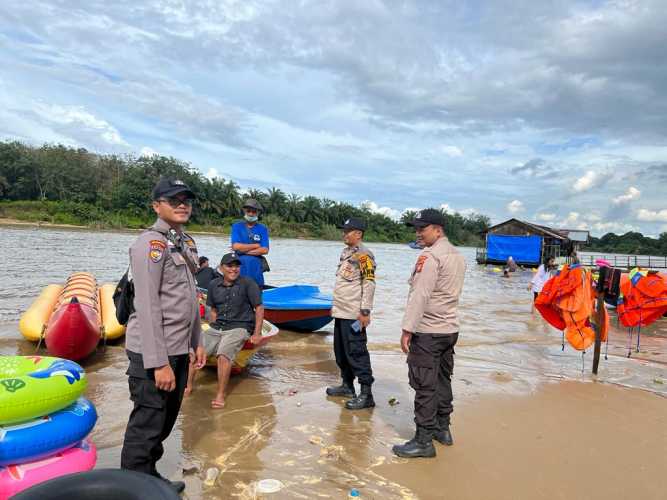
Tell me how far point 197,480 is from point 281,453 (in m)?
0.74

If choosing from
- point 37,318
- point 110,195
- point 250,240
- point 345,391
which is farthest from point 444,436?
point 110,195

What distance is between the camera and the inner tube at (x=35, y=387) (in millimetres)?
2809

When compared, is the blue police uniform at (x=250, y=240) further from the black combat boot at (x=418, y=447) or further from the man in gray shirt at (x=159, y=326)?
the man in gray shirt at (x=159, y=326)

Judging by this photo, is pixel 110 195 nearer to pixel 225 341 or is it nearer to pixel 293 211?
pixel 293 211

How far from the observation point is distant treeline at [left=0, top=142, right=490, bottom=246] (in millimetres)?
55319

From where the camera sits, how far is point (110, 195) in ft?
200

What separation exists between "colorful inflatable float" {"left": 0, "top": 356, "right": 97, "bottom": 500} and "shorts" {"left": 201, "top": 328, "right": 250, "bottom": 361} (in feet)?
7.59

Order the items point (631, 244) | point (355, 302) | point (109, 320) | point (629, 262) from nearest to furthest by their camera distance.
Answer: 1. point (355, 302)
2. point (109, 320)
3. point (629, 262)
4. point (631, 244)

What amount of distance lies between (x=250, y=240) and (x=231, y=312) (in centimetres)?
138

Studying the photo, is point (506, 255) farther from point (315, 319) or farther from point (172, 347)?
point (172, 347)

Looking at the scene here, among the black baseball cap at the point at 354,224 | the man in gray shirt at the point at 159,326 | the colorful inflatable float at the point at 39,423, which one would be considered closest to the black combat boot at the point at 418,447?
the man in gray shirt at the point at 159,326

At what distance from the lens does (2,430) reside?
281 cm

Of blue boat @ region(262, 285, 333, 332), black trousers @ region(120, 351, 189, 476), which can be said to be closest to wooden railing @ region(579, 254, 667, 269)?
blue boat @ region(262, 285, 333, 332)

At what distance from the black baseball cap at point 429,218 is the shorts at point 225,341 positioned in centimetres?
247
